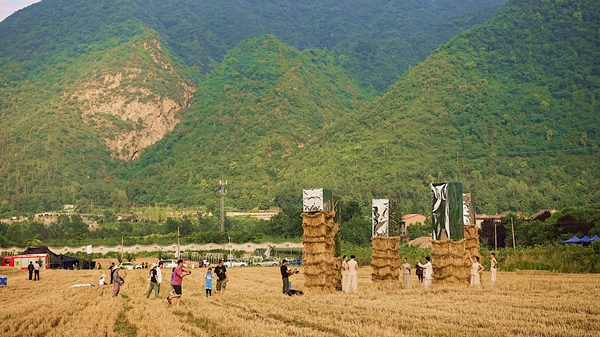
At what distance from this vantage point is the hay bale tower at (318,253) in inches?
1127

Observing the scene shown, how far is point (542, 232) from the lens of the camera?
263ft

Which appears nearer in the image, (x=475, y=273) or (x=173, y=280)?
(x=173, y=280)

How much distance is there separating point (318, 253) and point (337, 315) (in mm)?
9008

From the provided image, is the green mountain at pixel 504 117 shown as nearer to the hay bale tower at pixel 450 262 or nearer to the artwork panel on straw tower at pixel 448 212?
the artwork panel on straw tower at pixel 448 212

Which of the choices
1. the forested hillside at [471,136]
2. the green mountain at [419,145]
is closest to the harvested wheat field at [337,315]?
the forested hillside at [471,136]

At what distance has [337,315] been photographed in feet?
65.1

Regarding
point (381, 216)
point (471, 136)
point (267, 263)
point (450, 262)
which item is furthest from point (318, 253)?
point (471, 136)

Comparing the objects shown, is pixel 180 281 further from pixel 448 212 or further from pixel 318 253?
pixel 448 212

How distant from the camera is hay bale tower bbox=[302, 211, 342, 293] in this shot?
28.6 meters

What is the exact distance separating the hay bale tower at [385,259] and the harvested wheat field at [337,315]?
15.0 feet

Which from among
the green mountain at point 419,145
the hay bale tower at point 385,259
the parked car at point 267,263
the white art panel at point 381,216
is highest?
the green mountain at point 419,145

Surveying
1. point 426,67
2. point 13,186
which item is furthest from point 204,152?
point 426,67

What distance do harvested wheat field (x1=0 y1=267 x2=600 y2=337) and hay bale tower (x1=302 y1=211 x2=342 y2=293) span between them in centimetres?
143

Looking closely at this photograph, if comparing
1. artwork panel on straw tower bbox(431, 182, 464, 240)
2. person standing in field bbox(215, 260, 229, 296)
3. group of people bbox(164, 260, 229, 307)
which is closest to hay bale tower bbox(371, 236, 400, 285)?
artwork panel on straw tower bbox(431, 182, 464, 240)
